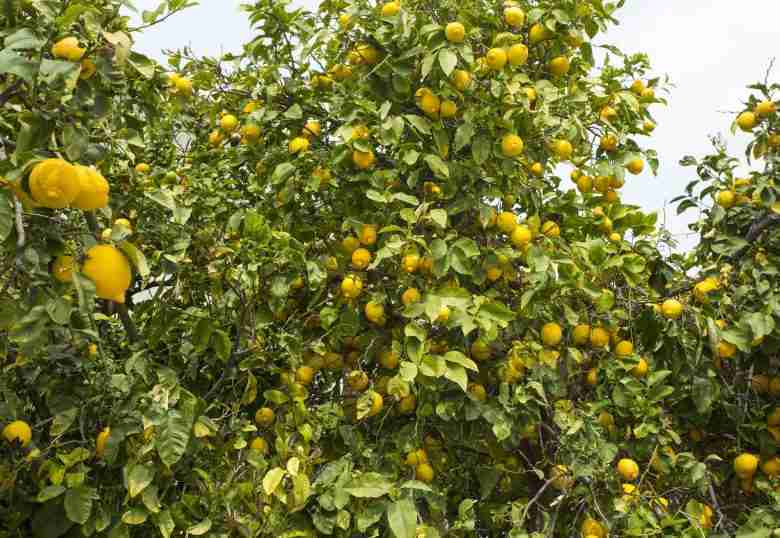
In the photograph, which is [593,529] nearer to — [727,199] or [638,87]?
[727,199]

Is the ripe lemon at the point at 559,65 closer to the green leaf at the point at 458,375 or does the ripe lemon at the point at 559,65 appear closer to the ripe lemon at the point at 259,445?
the green leaf at the point at 458,375

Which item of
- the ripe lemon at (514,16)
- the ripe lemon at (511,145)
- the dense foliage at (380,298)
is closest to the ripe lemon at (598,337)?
the dense foliage at (380,298)

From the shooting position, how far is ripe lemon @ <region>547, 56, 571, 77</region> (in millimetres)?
2771

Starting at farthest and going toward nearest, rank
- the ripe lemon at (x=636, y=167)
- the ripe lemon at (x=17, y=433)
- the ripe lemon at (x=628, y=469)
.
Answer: the ripe lemon at (x=636, y=167) < the ripe lemon at (x=628, y=469) < the ripe lemon at (x=17, y=433)

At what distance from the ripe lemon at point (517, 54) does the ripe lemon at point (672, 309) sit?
0.96m

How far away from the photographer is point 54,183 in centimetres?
148

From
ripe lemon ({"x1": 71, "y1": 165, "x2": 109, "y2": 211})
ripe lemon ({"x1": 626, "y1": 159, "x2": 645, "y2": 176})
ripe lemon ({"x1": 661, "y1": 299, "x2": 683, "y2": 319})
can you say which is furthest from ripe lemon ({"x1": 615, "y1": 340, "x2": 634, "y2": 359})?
ripe lemon ({"x1": 71, "y1": 165, "x2": 109, "y2": 211})

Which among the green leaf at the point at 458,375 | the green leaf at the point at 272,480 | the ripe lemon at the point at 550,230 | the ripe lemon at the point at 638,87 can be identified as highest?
the ripe lemon at the point at 638,87

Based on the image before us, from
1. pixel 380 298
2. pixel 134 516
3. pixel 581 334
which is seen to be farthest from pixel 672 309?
pixel 134 516

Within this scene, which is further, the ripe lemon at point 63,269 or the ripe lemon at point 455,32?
the ripe lemon at point 455,32

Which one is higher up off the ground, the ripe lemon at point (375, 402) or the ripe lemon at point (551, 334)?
the ripe lemon at point (551, 334)

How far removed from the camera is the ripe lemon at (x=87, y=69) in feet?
5.46

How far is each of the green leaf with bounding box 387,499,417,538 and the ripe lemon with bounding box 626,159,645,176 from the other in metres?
1.51

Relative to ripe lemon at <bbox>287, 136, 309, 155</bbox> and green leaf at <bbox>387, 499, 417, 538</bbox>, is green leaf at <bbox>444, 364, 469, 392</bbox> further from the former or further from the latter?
ripe lemon at <bbox>287, 136, 309, 155</bbox>
